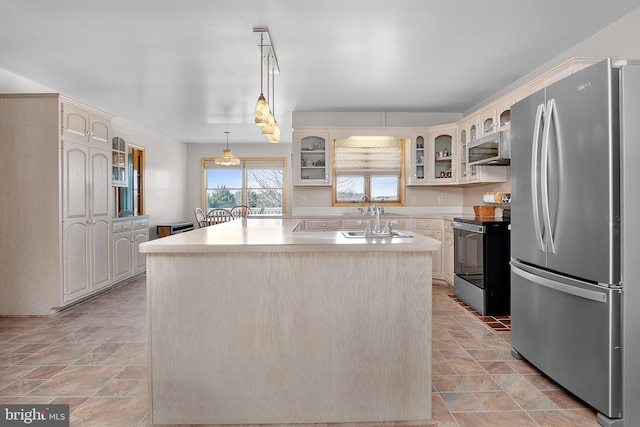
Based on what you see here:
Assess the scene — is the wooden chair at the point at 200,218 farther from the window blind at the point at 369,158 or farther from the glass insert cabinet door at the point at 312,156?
the window blind at the point at 369,158

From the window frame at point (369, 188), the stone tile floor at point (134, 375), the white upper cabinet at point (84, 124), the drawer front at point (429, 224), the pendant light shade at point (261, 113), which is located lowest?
the stone tile floor at point (134, 375)

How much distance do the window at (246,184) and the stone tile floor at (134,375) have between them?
5.13m

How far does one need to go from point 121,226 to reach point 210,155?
157 inches

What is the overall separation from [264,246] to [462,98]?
4.14 metres

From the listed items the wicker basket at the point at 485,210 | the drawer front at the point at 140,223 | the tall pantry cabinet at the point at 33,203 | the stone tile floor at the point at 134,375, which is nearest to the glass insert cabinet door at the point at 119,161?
the drawer front at the point at 140,223

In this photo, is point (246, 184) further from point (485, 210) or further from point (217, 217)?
point (485, 210)

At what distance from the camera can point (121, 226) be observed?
4863mm

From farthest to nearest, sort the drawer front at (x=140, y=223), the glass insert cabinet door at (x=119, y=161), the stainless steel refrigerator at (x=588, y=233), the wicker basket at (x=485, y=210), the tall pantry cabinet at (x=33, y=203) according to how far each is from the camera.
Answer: the drawer front at (x=140, y=223) < the glass insert cabinet door at (x=119, y=161) < the wicker basket at (x=485, y=210) < the tall pantry cabinet at (x=33, y=203) < the stainless steel refrigerator at (x=588, y=233)

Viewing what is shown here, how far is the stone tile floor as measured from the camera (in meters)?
1.95

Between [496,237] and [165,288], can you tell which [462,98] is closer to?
[496,237]

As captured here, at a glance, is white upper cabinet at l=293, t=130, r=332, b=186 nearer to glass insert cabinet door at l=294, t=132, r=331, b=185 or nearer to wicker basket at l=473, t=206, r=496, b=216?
glass insert cabinet door at l=294, t=132, r=331, b=185

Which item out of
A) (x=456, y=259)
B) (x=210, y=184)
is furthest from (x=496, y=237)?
(x=210, y=184)

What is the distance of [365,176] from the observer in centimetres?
568

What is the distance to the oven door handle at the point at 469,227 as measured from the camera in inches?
144
